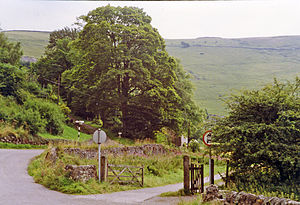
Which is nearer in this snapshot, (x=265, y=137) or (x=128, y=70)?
(x=265, y=137)

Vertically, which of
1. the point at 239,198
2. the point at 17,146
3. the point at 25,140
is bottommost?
the point at 17,146

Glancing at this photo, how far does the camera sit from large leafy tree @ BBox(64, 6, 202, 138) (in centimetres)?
3900

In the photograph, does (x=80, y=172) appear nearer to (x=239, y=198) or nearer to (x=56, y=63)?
(x=239, y=198)

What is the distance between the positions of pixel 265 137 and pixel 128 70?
2578cm

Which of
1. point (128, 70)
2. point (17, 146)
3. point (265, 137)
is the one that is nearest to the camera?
point (265, 137)

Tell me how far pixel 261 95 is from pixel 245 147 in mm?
2328

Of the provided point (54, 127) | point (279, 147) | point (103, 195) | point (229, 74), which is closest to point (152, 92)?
point (54, 127)

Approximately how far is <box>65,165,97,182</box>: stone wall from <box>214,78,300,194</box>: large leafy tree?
235 inches

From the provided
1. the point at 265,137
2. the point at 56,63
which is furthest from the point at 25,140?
the point at 56,63

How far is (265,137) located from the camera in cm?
1344

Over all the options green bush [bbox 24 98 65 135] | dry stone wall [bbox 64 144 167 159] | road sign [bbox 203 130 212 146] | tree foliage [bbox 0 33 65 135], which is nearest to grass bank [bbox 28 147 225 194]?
dry stone wall [bbox 64 144 167 159]

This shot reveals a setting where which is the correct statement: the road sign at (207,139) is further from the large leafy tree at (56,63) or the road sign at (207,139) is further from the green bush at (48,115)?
the large leafy tree at (56,63)

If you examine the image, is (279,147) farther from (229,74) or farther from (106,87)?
(229,74)

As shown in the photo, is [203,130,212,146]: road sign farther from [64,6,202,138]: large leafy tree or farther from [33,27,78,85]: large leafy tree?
[33,27,78,85]: large leafy tree
